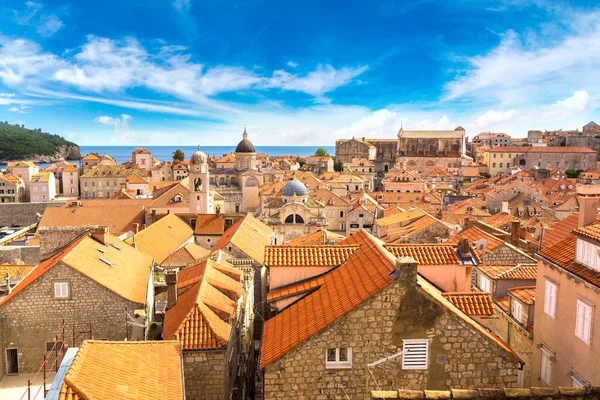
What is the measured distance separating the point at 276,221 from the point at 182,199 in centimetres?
A: 1520

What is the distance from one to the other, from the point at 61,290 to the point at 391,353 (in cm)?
1263

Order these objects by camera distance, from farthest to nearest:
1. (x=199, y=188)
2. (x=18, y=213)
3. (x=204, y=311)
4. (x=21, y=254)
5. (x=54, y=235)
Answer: (x=18, y=213) < (x=199, y=188) < (x=21, y=254) < (x=54, y=235) < (x=204, y=311)

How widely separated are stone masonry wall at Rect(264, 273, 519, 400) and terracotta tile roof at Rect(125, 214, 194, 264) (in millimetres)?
23213

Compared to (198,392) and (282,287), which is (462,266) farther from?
(198,392)

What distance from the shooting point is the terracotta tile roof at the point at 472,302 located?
12555 mm

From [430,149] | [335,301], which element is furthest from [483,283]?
[430,149]

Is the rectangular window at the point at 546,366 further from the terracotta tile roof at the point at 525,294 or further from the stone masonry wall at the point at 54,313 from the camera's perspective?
the stone masonry wall at the point at 54,313

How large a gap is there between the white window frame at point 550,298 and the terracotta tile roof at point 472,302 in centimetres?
158

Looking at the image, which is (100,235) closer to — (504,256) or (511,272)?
(511,272)

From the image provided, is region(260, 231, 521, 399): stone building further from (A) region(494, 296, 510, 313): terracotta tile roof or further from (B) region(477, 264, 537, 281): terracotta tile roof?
(B) region(477, 264, 537, 281): terracotta tile roof

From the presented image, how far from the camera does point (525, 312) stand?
44.0 ft

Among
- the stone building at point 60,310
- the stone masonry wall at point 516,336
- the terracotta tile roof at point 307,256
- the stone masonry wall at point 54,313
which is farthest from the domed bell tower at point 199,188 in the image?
the stone masonry wall at point 516,336

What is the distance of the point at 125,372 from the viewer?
9.66 metres

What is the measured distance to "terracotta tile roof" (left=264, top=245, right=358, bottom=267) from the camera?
1356cm
